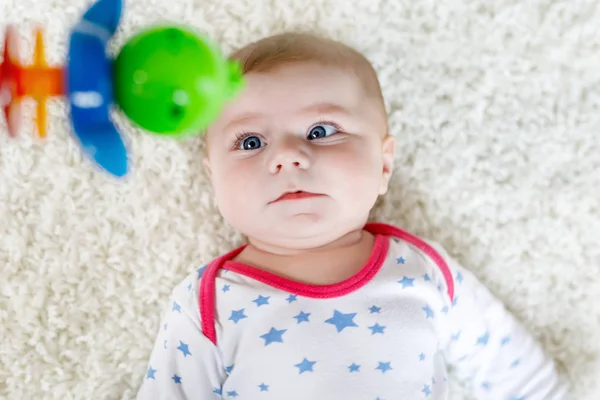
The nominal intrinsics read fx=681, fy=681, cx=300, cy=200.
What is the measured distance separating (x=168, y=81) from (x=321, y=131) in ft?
1.43

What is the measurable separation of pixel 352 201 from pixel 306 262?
0.12m

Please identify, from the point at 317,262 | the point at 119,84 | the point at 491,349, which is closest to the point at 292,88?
the point at 317,262

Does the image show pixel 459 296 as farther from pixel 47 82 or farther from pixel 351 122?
pixel 47 82

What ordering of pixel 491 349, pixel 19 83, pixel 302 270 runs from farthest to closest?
pixel 491 349 → pixel 302 270 → pixel 19 83

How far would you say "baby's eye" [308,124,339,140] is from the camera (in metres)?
0.91

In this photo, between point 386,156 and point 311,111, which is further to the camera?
point 386,156

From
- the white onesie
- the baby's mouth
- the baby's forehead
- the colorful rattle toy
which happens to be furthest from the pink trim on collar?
the colorful rattle toy

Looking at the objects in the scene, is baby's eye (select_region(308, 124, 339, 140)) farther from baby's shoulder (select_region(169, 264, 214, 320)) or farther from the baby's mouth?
baby's shoulder (select_region(169, 264, 214, 320))

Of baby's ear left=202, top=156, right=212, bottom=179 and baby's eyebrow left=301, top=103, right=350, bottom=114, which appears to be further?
baby's ear left=202, top=156, right=212, bottom=179

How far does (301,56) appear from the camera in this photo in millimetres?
920

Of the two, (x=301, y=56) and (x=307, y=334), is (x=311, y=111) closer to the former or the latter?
(x=301, y=56)

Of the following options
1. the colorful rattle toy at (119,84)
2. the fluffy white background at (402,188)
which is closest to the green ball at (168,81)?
the colorful rattle toy at (119,84)

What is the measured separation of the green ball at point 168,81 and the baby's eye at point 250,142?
15.2 inches

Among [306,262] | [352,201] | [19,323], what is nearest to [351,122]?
[352,201]
